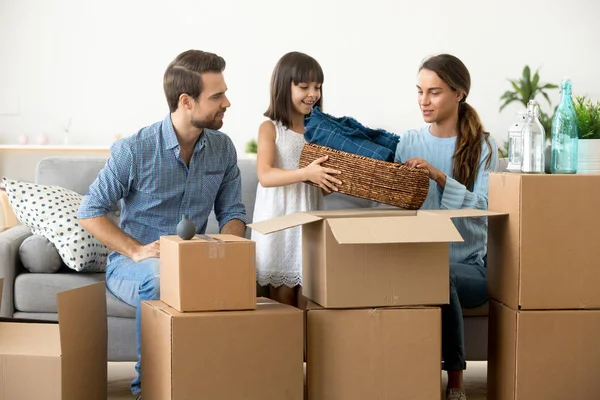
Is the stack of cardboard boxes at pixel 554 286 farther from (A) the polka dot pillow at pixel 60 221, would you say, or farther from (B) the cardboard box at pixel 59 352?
(A) the polka dot pillow at pixel 60 221

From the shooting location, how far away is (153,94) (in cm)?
787

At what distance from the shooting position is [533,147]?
7.49 feet

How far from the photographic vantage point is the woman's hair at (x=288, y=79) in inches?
107

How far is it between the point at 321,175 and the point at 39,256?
1.10m

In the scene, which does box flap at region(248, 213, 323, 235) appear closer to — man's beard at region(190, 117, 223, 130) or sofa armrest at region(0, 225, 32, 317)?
man's beard at region(190, 117, 223, 130)

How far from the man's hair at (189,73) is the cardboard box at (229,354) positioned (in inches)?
32.4

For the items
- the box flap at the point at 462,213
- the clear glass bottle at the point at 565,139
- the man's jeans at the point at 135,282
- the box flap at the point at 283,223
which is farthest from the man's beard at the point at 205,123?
the clear glass bottle at the point at 565,139

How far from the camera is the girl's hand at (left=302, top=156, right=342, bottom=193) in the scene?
244cm

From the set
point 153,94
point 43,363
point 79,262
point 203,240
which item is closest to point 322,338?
point 203,240

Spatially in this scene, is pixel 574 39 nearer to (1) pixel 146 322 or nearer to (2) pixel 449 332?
(2) pixel 449 332

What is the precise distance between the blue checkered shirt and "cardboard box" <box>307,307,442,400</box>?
2.42ft

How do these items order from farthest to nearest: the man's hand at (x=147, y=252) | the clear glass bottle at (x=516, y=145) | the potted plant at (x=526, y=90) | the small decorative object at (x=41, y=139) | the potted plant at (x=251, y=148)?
the potted plant at (x=526, y=90) < the small decorative object at (x=41, y=139) < the potted plant at (x=251, y=148) < the man's hand at (x=147, y=252) < the clear glass bottle at (x=516, y=145)

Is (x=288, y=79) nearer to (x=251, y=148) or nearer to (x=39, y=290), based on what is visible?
(x=39, y=290)

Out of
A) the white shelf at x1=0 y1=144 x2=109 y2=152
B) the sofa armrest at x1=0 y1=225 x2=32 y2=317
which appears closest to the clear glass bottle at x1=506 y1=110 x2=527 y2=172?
the sofa armrest at x1=0 y1=225 x2=32 y2=317
